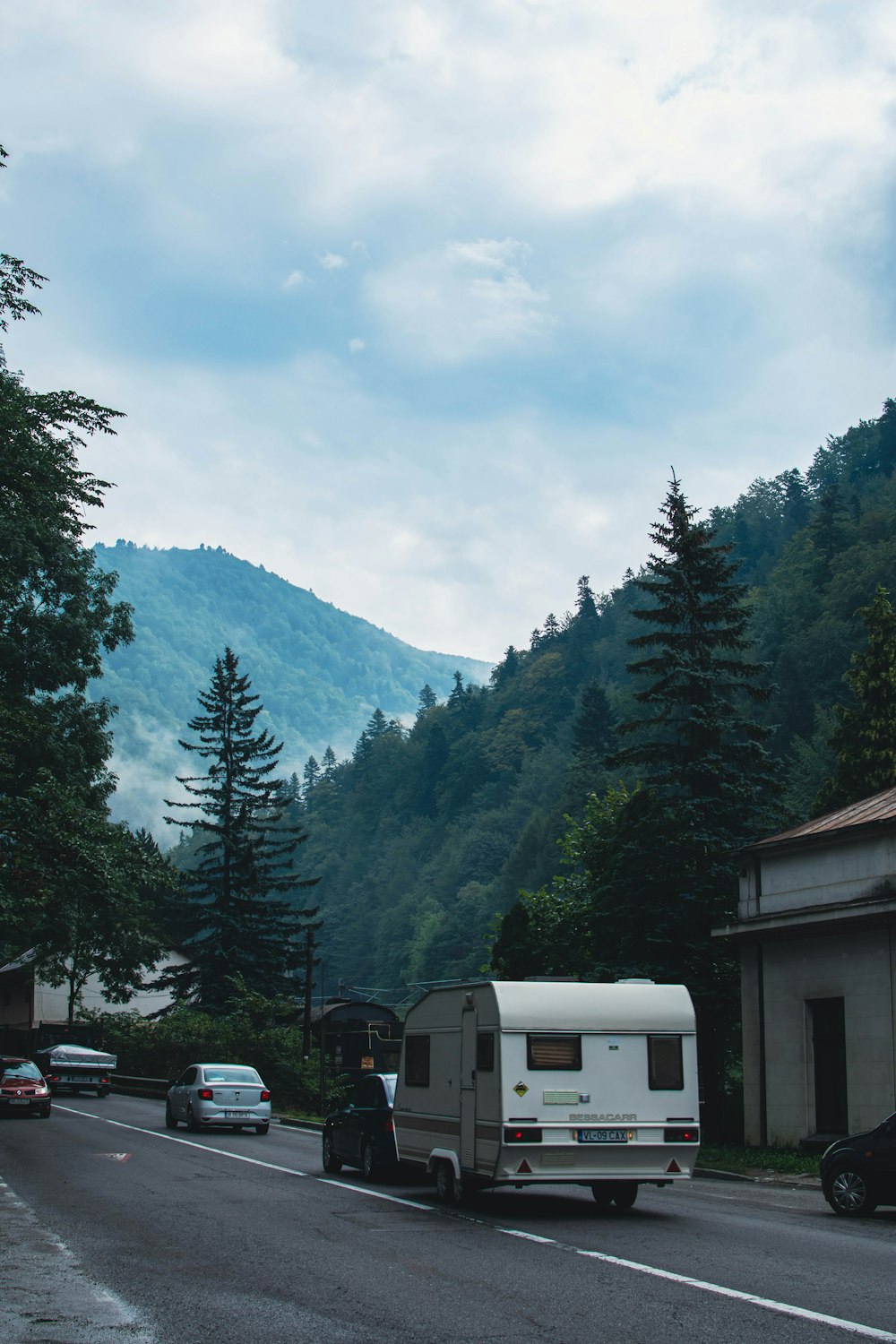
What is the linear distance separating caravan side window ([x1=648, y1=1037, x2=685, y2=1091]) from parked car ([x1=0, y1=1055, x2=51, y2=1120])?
837 inches

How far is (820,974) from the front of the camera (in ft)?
81.3

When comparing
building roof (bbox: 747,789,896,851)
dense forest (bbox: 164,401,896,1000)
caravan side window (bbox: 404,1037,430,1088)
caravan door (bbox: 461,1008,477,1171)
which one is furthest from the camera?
dense forest (bbox: 164,401,896,1000)

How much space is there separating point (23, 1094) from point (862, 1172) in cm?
2219

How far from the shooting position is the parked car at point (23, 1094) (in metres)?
31.4

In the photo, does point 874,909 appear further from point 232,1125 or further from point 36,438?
point 36,438

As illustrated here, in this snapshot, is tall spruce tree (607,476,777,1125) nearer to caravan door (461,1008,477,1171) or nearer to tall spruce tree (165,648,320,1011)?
caravan door (461,1008,477,1171)

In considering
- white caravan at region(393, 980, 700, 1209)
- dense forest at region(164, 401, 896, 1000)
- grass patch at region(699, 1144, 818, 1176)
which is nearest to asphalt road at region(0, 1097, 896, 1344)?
white caravan at region(393, 980, 700, 1209)

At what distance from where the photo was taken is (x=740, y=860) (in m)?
27.7

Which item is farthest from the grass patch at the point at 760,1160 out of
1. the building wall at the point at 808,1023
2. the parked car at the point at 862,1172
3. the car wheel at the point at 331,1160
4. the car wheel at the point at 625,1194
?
the car wheel at the point at 625,1194

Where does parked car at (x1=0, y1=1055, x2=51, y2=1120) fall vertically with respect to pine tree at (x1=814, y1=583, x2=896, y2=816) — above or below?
below

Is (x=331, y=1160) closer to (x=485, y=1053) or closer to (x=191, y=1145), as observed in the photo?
(x=191, y=1145)

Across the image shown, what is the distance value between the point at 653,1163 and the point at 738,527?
547 feet

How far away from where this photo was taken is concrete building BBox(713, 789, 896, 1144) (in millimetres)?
23094

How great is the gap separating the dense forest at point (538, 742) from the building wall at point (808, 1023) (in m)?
56.1
